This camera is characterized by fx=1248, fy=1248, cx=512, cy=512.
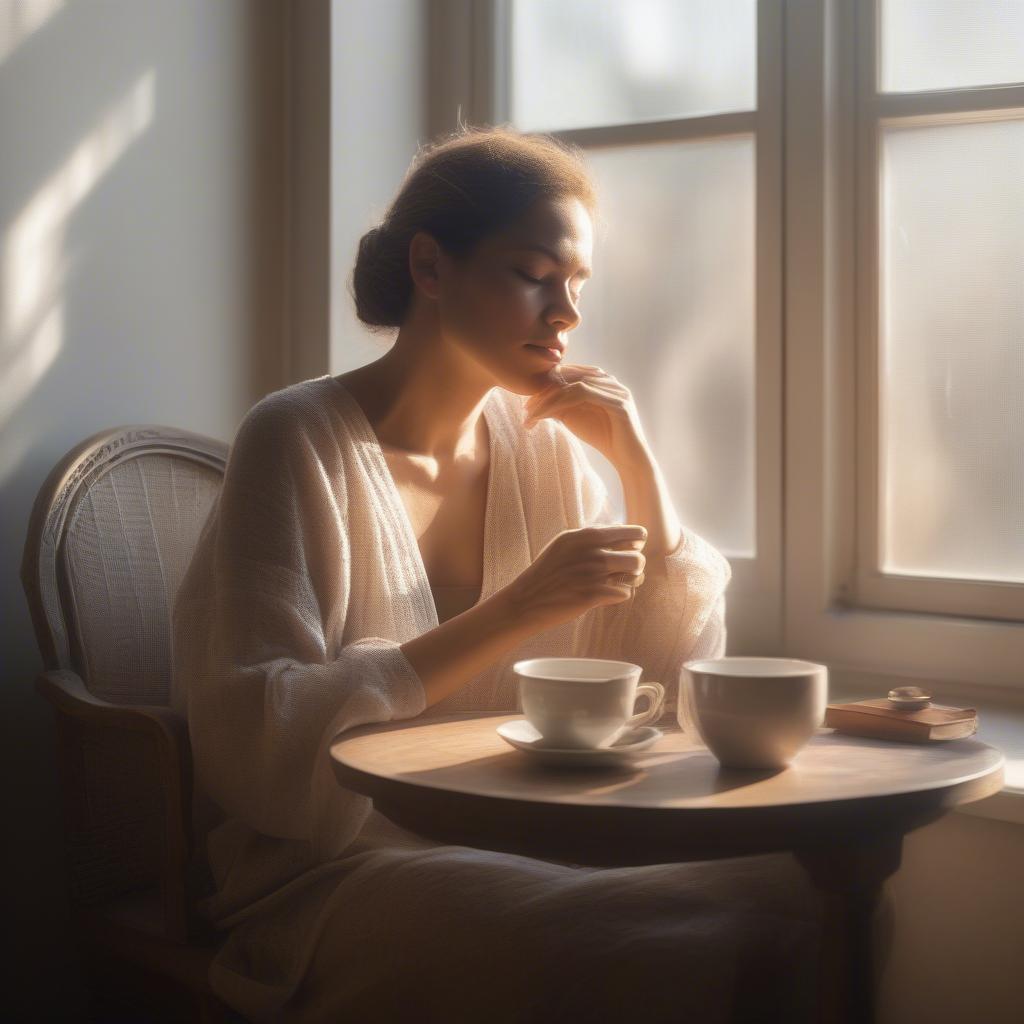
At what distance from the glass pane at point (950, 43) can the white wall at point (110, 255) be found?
A: 3.41 ft

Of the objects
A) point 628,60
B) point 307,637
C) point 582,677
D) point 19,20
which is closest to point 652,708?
point 582,677

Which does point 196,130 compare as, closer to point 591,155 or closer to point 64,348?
point 64,348

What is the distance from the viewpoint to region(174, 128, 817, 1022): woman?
1153 millimetres

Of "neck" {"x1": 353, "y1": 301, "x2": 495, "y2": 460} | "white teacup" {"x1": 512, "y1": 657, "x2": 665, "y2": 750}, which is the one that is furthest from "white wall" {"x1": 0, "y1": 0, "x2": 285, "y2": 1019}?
"white teacup" {"x1": 512, "y1": 657, "x2": 665, "y2": 750}

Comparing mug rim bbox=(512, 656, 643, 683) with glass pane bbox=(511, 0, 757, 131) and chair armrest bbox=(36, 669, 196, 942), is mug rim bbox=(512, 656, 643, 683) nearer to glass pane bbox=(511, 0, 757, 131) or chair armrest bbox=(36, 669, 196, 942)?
chair armrest bbox=(36, 669, 196, 942)

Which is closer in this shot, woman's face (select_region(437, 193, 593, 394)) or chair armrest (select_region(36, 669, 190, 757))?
chair armrest (select_region(36, 669, 190, 757))

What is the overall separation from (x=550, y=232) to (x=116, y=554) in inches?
28.0

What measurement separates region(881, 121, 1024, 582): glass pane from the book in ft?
2.34

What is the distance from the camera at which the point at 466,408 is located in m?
1.65

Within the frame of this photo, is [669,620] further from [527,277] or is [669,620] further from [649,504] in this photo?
[527,277]

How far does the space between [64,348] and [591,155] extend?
100cm

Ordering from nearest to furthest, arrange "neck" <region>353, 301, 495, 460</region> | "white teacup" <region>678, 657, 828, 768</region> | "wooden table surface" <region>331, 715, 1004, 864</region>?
"wooden table surface" <region>331, 715, 1004, 864</region>
"white teacup" <region>678, 657, 828, 768</region>
"neck" <region>353, 301, 495, 460</region>

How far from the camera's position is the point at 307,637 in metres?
1.34

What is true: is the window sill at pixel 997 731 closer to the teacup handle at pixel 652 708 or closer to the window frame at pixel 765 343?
the window frame at pixel 765 343
